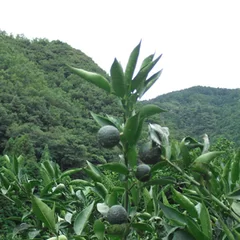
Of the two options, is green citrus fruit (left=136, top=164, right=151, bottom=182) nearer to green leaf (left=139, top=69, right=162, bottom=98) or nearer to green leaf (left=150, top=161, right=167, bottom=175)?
green leaf (left=150, top=161, right=167, bottom=175)

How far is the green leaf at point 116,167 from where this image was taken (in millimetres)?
777

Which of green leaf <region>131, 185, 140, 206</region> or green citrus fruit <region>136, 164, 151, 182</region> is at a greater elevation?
green citrus fruit <region>136, 164, 151, 182</region>

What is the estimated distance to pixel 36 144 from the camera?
862 inches

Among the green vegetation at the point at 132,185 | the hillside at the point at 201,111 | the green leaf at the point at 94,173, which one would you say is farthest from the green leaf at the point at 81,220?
the hillside at the point at 201,111

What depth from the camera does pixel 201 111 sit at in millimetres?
24484

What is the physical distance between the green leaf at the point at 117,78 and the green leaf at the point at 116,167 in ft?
0.43

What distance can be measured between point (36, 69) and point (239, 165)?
32.9 metres

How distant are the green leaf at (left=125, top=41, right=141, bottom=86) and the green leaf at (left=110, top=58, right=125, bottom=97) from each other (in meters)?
0.01

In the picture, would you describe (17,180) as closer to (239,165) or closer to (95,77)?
(95,77)

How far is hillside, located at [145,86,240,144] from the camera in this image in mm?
18562

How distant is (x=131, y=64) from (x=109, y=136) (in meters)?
0.15

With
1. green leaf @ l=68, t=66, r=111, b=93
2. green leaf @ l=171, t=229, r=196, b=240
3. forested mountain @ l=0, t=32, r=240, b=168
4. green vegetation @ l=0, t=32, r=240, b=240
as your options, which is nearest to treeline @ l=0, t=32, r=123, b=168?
forested mountain @ l=0, t=32, r=240, b=168

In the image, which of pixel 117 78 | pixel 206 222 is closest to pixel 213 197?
pixel 206 222

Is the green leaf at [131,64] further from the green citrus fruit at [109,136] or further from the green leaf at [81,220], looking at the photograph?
the green leaf at [81,220]
